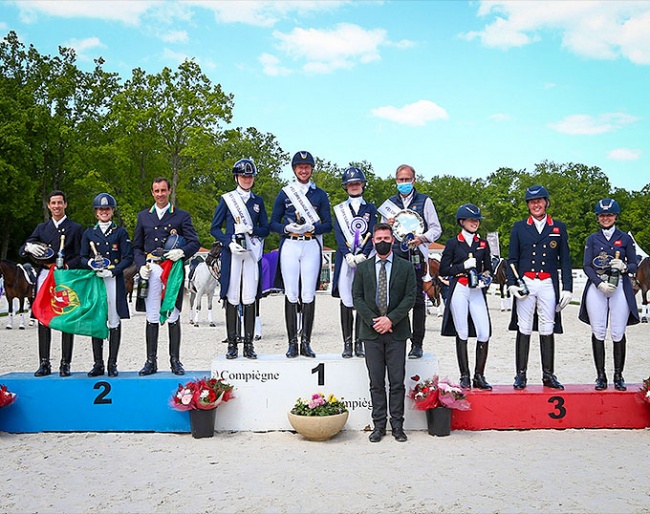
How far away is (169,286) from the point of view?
285 inches

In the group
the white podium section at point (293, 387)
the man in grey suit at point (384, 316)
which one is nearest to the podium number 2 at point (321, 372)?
the white podium section at point (293, 387)

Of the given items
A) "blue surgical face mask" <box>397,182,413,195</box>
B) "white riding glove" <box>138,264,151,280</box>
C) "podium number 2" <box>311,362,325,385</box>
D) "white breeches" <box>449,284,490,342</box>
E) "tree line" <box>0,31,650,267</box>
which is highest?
"tree line" <box>0,31,650,267</box>

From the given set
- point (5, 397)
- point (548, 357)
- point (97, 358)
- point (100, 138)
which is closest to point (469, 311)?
point (548, 357)

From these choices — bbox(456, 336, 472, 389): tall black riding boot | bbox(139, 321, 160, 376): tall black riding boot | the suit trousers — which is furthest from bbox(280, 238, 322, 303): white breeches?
bbox(456, 336, 472, 389): tall black riding boot

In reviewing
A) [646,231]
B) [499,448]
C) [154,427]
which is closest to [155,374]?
[154,427]

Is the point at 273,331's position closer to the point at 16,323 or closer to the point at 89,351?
the point at 89,351

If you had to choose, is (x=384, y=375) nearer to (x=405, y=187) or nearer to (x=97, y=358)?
(x=405, y=187)

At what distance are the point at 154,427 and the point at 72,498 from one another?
6.78 ft

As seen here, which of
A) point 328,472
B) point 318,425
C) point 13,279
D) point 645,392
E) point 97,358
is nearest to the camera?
point 328,472

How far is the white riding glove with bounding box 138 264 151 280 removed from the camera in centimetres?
712

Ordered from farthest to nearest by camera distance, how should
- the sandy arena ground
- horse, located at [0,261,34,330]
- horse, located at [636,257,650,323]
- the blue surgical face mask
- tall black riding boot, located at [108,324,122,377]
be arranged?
1. horse, located at [636,257,650,323]
2. horse, located at [0,261,34,330]
3. tall black riding boot, located at [108,324,122,377]
4. the blue surgical face mask
5. the sandy arena ground

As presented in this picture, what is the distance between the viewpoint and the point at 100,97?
127ft

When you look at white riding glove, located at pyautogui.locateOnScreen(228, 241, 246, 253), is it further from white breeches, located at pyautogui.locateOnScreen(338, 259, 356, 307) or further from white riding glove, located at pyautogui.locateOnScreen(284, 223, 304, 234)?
white breeches, located at pyautogui.locateOnScreen(338, 259, 356, 307)

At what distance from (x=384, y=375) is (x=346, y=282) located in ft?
3.58
